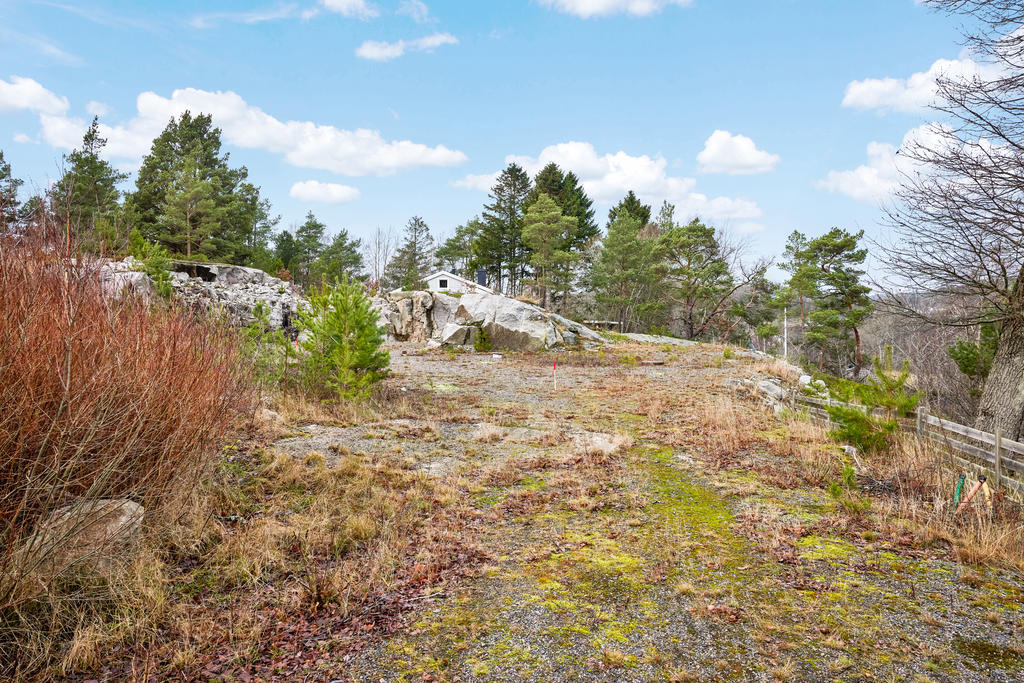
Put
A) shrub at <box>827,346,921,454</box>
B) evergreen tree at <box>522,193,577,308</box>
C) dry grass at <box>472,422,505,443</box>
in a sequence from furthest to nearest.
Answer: evergreen tree at <box>522,193,577,308</box>
dry grass at <box>472,422,505,443</box>
shrub at <box>827,346,921,454</box>

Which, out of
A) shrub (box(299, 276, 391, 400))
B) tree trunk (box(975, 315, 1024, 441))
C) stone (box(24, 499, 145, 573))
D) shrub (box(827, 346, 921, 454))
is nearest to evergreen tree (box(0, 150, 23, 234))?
stone (box(24, 499, 145, 573))

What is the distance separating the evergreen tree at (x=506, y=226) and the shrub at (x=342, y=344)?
32.5 metres

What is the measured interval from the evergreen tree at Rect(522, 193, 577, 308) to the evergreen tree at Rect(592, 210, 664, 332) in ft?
Result: 7.98

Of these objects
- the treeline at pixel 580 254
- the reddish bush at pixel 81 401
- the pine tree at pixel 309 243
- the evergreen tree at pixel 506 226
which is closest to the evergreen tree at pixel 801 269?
the treeline at pixel 580 254

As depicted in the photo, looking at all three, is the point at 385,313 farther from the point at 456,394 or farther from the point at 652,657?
the point at 652,657

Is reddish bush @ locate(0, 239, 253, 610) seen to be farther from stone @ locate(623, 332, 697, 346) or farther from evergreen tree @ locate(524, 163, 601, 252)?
evergreen tree @ locate(524, 163, 601, 252)

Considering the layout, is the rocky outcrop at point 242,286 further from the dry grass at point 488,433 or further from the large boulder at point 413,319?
the dry grass at point 488,433

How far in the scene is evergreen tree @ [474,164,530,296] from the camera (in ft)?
136

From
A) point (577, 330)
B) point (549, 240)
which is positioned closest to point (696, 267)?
point (549, 240)

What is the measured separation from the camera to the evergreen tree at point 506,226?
4156cm

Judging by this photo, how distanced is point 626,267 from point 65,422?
3409 cm

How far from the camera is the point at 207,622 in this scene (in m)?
3.28

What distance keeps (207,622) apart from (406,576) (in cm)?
140

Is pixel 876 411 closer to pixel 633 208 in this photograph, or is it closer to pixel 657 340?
pixel 657 340
